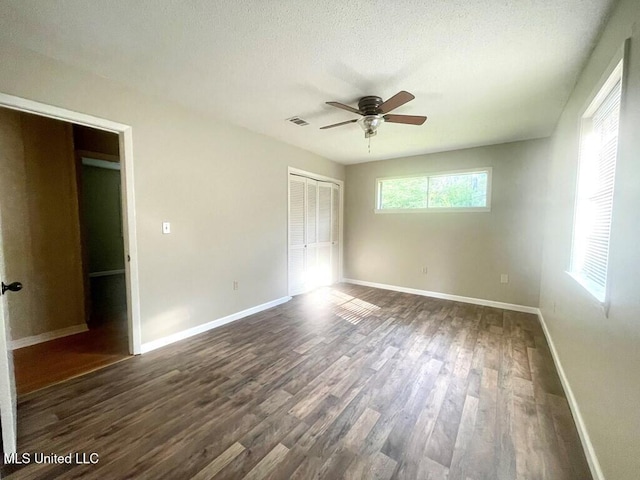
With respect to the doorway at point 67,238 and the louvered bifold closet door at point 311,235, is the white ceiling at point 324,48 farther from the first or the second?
the louvered bifold closet door at point 311,235

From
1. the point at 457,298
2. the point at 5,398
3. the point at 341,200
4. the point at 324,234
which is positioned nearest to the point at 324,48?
the point at 5,398

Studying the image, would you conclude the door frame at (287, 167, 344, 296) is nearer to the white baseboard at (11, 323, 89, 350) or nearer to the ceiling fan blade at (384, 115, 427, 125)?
the ceiling fan blade at (384, 115, 427, 125)

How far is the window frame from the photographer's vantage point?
1342 millimetres

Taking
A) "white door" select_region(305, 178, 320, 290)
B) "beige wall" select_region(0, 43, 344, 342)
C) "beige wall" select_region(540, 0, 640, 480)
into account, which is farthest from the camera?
"white door" select_region(305, 178, 320, 290)

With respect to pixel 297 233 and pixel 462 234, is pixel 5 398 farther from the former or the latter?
pixel 462 234

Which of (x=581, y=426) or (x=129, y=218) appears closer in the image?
(x=581, y=426)

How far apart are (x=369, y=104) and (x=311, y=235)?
2.71 m

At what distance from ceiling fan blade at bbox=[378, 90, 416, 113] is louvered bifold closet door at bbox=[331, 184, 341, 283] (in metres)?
2.91

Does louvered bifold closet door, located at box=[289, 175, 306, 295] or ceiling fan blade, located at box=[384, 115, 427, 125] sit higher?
ceiling fan blade, located at box=[384, 115, 427, 125]

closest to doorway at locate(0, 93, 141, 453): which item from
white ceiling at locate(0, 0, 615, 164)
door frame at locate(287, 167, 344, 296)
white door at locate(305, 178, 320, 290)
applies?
white ceiling at locate(0, 0, 615, 164)

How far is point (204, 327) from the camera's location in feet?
10.2

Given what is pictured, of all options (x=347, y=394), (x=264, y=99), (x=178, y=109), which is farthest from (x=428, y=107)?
(x=347, y=394)

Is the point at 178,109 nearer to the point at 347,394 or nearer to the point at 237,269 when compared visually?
the point at 237,269

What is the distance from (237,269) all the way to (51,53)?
251 cm
